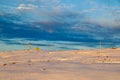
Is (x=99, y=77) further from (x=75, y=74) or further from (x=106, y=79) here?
(x=75, y=74)

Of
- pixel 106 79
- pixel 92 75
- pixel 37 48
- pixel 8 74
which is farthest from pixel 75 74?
pixel 37 48

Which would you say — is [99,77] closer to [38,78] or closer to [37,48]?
[38,78]

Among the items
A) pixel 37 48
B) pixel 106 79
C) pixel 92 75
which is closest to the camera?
pixel 106 79

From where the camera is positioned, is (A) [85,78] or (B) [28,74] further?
(B) [28,74]

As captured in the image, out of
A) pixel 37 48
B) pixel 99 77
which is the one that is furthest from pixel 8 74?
pixel 37 48

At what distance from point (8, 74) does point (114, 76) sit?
3633 mm

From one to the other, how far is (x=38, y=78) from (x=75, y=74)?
143 centimetres

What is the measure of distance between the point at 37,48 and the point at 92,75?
70.7 feet

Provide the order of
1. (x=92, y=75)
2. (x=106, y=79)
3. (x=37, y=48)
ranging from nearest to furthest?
(x=106, y=79)
(x=92, y=75)
(x=37, y=48)

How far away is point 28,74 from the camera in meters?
9.96

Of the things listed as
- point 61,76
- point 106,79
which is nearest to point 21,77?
point 61,76

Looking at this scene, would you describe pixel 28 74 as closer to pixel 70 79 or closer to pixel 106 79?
pixel 70 79

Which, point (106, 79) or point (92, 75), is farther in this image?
point (92, 75)

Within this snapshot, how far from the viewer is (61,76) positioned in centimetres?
943
